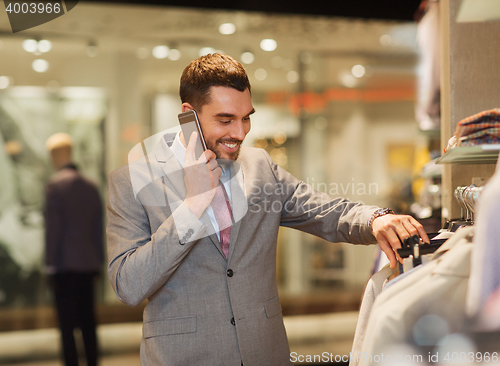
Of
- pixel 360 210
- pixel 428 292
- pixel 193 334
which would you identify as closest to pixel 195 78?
pixel 360 210

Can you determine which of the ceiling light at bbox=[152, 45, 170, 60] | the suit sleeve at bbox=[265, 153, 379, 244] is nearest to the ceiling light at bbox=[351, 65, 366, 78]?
the ceiling light at bbox=[152, 45, 170, 60]

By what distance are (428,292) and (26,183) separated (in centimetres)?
413

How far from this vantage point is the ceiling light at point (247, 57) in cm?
480

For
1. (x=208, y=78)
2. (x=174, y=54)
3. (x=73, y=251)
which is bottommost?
(x=73, y=251)

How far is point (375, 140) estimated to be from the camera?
5.03m

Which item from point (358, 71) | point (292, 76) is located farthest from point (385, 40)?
point (292, 76)

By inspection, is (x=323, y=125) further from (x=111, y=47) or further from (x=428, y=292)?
(x=428, y=292)

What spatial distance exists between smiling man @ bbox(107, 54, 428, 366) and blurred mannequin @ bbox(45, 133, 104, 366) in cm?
228

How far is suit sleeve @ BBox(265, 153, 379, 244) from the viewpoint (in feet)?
4.92

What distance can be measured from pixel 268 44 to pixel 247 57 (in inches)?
10.0

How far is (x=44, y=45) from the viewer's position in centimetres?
442

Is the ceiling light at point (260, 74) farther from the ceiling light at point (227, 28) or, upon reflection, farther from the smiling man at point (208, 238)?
the smiling man at point (208, 238)

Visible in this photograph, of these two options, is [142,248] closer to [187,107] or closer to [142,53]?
[187,107]

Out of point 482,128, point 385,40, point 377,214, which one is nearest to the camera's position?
point 482,128
